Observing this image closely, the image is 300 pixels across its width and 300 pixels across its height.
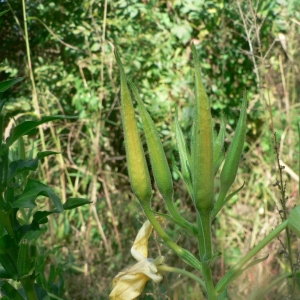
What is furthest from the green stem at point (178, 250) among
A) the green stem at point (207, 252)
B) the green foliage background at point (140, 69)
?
the green foliage background at point (140, 69)

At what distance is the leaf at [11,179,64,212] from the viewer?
0.99m

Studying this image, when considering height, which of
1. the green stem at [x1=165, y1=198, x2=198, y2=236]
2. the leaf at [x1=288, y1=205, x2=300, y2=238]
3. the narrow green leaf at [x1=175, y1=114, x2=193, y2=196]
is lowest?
the green stem at [x1=165, y1=198, x2=198, y2=236]

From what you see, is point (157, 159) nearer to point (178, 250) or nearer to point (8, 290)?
point (178, 250)

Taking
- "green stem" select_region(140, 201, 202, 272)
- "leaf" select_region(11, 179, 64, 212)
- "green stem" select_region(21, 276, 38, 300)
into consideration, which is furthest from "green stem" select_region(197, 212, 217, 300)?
"green stem" select_region(21, 276, 38, 300)

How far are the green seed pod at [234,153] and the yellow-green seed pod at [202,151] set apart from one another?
54 millimetres

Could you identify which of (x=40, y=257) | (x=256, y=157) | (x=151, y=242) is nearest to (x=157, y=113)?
(x=256, y=157)

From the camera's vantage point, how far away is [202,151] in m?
0.61

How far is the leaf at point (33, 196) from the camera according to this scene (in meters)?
0.99

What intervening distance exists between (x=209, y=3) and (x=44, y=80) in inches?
46.0

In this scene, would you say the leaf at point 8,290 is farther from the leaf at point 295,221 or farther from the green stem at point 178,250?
the leaf at point 295,221

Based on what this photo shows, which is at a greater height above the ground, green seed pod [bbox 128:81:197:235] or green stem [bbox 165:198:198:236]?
green seed pod [bbox 128:81:197:235]

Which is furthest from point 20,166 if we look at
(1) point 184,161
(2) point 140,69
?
(2) point 140,69

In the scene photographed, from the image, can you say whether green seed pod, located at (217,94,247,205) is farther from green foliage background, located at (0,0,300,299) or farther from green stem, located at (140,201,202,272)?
green foliage background, located at (0,0,300,299)

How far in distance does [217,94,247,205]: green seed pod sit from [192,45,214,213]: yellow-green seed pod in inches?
2.1
